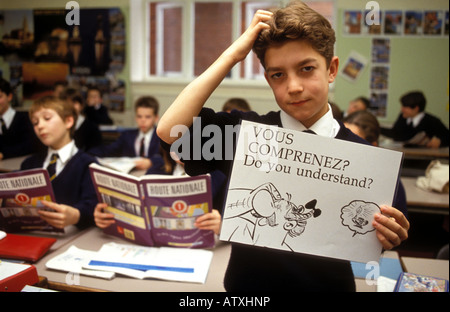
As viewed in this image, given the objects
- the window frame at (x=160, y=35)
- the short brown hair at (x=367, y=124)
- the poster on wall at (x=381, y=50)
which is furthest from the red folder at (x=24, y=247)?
the poster on wall at (x=381, y=50)

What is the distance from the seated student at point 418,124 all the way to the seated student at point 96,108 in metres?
3.40

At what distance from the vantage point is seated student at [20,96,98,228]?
5.26ft

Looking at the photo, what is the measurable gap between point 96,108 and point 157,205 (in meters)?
3.44

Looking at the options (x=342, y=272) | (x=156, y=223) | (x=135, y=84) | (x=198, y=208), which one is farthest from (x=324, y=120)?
(x=135, y=84)

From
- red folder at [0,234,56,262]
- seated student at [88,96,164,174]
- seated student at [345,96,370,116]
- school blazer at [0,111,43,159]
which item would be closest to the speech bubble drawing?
red folder at [0,234,56,262]

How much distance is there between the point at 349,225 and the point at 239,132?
0.88 ft

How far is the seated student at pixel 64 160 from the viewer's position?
1.60 meters

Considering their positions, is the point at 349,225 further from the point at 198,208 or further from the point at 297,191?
the point at 198,208

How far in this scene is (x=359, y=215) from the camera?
26.9 inches

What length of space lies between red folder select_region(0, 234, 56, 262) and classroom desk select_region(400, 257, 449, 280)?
1.31m

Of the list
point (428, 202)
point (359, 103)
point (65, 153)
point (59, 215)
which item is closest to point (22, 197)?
point (59, 215)

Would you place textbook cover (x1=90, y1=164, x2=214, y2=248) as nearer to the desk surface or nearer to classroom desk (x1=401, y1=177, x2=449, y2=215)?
the desk surface

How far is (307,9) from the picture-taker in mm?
667

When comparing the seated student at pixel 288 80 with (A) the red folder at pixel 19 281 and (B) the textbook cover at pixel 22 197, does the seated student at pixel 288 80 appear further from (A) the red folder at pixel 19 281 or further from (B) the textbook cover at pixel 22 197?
(B) the textbook cover at pixel 22 197
